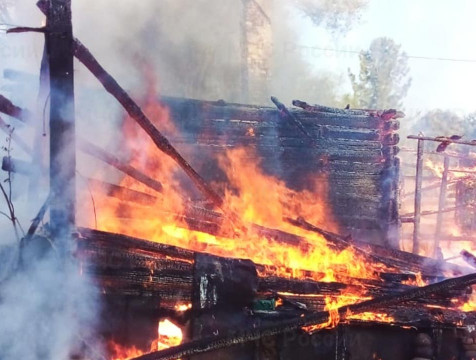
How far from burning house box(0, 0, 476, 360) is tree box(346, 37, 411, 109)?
23721mm

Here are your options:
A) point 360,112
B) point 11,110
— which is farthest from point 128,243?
point 360,112

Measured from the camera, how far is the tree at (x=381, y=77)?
35250 mm

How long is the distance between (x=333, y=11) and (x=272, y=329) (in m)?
31.5

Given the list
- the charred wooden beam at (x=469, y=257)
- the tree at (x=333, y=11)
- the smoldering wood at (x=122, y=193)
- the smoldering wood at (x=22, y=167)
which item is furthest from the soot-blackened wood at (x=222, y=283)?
the tree at (x=333, y=11)

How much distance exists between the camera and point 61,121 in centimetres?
486

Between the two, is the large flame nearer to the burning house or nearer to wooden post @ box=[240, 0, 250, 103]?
the burning house

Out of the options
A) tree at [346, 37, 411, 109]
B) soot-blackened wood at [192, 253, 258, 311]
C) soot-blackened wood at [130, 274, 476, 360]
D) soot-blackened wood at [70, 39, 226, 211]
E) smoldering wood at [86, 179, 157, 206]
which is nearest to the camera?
soot-blackened wood at [130, 274, 476, 360]

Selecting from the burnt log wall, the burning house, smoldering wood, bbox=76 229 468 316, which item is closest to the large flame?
the burning house

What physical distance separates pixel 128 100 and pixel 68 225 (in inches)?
60.1

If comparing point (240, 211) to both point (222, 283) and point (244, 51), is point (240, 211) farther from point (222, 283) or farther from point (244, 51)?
point (244, 51)

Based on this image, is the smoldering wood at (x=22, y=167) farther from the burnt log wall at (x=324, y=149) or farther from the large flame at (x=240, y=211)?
the burnt log wall at (x=324, y=149)

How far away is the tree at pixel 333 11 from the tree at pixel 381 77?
10.7ft

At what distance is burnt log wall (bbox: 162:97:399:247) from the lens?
9.49 meters

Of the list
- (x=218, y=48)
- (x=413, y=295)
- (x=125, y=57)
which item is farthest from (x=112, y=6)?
(x=413, y=295)
